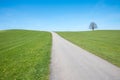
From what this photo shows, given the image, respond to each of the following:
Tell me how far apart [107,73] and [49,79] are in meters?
4.26

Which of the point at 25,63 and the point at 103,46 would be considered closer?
the point at 25,63

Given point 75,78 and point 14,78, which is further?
point 14,78

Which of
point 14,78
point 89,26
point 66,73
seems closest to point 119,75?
point 66,73

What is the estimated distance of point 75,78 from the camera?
26.2 ft

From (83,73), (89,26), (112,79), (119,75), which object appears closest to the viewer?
(112,79)

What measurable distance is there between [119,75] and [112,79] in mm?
1009

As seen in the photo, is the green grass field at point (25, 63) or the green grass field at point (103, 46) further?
the green grass field at point (103, 46)

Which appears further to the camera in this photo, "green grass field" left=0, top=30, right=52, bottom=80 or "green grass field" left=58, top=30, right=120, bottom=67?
"green grass field" left=58, top=30, right=120, bottom=67

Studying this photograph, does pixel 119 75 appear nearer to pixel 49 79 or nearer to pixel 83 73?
pixel 83 73

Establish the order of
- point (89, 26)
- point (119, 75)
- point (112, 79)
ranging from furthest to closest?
point (89, 26), point (119, 75), point (112, 79)

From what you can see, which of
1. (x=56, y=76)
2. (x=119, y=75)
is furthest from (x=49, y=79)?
(x=119, y=75)

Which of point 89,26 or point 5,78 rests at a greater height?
point 89,26

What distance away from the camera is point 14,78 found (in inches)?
359

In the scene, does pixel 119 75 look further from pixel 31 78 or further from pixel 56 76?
pixel 31 78
